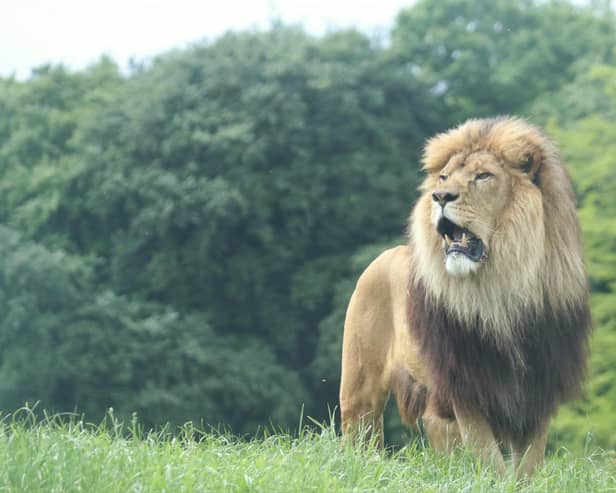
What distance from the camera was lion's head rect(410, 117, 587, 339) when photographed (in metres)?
4.50

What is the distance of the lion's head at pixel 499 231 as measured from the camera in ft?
14.8

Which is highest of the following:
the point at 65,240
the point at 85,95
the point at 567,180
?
the point at 85,95

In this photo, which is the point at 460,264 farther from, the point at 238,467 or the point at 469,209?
the point at 238,467

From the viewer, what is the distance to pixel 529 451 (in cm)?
468

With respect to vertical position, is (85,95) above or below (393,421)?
above

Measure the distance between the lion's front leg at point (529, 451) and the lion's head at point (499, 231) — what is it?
0.49m

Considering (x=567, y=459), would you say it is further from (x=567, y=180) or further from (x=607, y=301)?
(x=607, y=301)

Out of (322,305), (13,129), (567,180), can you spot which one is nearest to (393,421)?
(322,305)

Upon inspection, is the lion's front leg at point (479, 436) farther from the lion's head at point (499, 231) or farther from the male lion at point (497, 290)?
the lion's head at point (499, 231)

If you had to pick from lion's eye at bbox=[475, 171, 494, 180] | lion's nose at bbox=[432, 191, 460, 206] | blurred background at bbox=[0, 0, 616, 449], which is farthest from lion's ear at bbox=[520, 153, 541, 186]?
blurred background at bbox=[0, 0, 616, 449]

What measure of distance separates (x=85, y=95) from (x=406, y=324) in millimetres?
19084

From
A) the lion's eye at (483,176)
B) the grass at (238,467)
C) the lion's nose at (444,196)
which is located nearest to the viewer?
the grass at (238,467)

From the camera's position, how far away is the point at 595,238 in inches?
574

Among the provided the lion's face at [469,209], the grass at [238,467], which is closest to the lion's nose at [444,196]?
the lion's face at [469,209]
